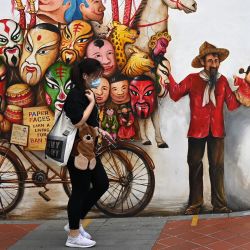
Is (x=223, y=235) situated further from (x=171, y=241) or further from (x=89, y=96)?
(x=89, y=96)

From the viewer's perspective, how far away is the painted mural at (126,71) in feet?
18.6

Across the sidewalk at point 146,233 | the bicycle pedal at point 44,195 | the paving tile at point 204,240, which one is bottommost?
the sidewalk at point 146,233

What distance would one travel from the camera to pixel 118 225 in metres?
5.60

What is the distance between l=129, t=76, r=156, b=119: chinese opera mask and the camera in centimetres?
572

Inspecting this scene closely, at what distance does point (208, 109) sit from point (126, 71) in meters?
1.04

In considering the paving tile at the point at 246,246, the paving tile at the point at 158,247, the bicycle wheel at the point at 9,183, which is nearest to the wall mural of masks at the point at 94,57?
the bicycle wheel at the point at 9,183

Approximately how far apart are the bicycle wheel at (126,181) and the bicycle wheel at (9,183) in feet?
3.27

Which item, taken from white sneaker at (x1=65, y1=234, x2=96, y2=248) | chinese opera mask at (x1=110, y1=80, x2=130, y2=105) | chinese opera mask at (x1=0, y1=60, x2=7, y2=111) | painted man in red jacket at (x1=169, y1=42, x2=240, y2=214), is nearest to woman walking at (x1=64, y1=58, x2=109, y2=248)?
white sneaker at (x1=65, y1=234, x2=96, y2=248)

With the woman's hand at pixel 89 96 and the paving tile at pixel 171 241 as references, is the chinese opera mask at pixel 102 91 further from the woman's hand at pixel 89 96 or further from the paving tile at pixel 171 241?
the paving tile at pixel 171 241

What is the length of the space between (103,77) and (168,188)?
4.94ft

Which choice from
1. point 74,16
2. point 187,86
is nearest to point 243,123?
point 187,86

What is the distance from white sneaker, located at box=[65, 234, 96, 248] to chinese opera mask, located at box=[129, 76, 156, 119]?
163 centimetres

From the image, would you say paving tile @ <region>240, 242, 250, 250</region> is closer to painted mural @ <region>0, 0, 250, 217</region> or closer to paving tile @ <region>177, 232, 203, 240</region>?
paving tile @ <region>177, 232, 203, 240</region>

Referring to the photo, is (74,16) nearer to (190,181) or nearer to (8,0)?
(8,0)
